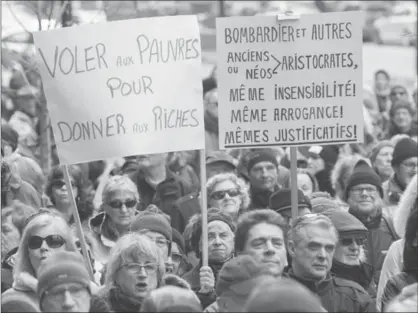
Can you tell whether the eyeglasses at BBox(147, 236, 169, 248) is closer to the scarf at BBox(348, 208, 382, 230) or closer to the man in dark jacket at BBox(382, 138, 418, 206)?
the scarf at BBox(348, 208, 382, 230)

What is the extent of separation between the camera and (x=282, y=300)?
5.68m

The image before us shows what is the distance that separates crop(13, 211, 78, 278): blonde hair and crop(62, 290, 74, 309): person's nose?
122 centimetres

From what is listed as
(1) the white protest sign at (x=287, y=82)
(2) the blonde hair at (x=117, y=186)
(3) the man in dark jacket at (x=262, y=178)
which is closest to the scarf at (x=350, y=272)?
(1) the white protest sign at (x=287, y=82)

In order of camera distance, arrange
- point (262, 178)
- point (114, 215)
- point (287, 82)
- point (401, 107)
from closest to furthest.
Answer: point (287, 82) → point (114, 215) → point (262, 178) → point (401, 107)

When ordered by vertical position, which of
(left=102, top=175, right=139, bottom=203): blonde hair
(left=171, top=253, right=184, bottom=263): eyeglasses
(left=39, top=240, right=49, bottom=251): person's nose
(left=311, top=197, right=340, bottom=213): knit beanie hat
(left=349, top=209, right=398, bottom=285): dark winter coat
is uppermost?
(left=102, top=175, right=139, bottom=203): blonde hair

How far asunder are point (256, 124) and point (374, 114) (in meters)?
8.74

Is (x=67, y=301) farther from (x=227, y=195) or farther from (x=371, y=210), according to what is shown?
(x=371, y=210)

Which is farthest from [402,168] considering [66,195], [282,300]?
[282,300]

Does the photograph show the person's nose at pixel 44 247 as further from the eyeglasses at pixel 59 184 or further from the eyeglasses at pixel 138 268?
the eyeglasses at pixel 59 184

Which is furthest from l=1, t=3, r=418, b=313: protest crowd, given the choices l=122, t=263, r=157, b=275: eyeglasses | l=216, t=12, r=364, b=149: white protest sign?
l=216, t=12, r=364, b=149: white protest sign

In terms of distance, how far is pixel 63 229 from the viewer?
8.16 m

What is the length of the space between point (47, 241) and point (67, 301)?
1444 mm

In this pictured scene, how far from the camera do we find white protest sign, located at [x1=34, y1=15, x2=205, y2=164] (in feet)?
27.1

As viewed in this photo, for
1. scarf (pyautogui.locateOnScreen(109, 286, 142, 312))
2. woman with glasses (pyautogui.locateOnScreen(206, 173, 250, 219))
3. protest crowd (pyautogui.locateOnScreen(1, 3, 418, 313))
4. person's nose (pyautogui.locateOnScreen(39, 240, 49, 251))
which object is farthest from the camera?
woman with glasses (pyautogui.locateOnScreen(206, 173, 250, 219))
